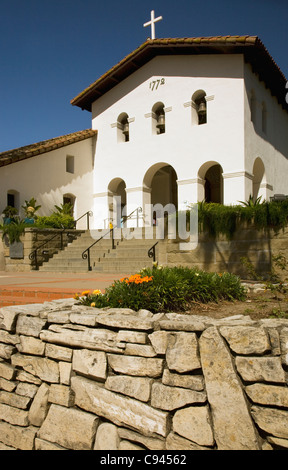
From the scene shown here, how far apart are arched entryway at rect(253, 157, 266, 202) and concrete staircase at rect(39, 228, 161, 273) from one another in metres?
5.29

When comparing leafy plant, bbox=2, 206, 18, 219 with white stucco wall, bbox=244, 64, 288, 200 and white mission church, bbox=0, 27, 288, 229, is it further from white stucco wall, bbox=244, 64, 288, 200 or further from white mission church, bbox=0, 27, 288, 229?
white stucco wall, bbox=244, 64, 288, 200

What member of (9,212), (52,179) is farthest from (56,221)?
(52,179)

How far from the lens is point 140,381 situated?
2.62 meters

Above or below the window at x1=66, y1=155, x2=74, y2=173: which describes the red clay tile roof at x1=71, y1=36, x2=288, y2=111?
above

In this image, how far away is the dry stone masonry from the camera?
2.22 meters

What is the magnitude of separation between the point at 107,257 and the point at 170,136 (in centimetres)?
613

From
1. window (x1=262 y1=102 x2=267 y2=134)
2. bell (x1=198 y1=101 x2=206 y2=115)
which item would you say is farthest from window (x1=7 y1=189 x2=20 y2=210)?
window (x1=262 y1=102 x2=267 y2=134)

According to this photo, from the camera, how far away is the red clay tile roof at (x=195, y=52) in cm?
1202

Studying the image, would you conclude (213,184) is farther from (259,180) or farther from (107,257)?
(107,257)

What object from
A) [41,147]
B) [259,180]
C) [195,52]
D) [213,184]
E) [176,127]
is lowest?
[259,180]

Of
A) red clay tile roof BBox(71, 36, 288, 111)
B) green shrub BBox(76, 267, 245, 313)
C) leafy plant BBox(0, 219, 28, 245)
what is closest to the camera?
green shrub BBox(76, 267, 245, 313)

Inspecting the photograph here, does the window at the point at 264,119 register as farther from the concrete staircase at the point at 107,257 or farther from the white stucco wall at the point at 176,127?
the concrete staircase at the point at 107,257
